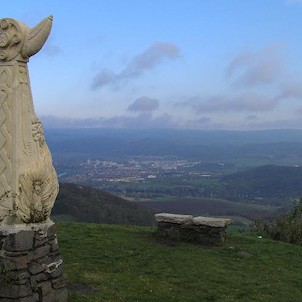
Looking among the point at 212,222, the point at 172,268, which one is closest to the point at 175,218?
the point at 212,222

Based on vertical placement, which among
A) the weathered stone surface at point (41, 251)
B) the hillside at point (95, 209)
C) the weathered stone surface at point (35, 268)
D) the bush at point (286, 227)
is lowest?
the hillside at point (95, 209)

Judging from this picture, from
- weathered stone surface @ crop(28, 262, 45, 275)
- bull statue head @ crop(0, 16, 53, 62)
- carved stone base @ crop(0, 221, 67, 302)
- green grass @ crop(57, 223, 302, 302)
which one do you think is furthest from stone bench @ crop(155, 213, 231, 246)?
bull statue head @ crop(0, 16, 53, 62)

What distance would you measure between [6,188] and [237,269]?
603cm

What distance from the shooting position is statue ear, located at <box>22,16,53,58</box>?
7285mm

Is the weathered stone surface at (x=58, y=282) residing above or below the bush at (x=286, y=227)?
above

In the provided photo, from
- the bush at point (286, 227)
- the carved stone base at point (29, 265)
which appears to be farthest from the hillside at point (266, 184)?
the carved stone base at point (29, 265)

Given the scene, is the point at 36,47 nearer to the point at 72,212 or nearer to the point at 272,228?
the point at 272,228

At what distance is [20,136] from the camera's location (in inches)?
287

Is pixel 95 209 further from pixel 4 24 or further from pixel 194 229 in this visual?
pixel 4 24

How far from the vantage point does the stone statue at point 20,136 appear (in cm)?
721

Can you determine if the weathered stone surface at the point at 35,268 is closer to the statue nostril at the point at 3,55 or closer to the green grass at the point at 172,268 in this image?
the green grass at the point at 172,268

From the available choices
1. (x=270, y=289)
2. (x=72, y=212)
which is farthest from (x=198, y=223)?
(x=72, y=212)

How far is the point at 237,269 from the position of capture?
10945 millimetres

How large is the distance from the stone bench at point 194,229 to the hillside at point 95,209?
18184 mm
